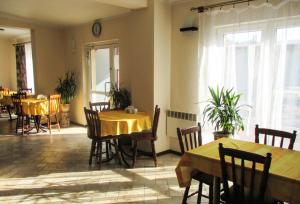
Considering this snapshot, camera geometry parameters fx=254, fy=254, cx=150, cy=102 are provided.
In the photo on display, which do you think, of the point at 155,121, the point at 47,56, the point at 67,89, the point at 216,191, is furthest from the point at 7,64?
the point at 216,191

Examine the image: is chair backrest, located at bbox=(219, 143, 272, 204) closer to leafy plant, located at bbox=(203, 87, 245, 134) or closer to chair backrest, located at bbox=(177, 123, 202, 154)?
chair backrest, located at bbox=(177, 123, 202, 154)

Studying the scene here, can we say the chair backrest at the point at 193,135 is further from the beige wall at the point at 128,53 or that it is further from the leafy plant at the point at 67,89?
the leafy plant at the point at 67,89

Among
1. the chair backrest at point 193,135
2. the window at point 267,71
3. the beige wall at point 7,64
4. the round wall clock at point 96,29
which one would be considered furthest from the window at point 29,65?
the chair backrest at point 193,135

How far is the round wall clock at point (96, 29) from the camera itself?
18.6 feet

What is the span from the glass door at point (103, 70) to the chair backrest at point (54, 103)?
853mm

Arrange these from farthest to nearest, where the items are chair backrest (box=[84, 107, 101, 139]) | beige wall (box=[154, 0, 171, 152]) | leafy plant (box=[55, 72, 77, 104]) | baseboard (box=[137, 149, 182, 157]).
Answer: leafy plant (box=[55, 72, 77, 104])
baseboard (box=[137, 149, 182, 157])
beige wall (box=[154, 0, 171, 152])
chair backrest (box=[84, 107, 101, 139])

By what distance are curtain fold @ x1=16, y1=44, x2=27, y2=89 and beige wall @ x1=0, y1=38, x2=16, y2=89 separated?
668 mm

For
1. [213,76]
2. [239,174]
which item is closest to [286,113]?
[213,76]

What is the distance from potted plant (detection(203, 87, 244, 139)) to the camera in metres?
3.29

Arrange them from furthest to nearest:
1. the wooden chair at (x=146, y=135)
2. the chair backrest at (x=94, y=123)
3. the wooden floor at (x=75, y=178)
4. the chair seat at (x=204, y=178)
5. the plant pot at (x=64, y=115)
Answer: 1. the plant pot at (x=64, y=115)
2. the wooden chair at (x=146, y=135)
3. the chair backrest at (x=94, y=123)
4. the wooden floor at (x=75, y=178)
5. the chair seat at (x=204, y=178)

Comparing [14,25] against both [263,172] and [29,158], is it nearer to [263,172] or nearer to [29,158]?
[29,158]

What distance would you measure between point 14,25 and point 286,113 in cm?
578

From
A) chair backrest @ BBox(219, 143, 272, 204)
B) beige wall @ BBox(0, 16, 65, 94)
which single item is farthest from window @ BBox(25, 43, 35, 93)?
chair backrest @ BBox(219, 143, 272, 204)

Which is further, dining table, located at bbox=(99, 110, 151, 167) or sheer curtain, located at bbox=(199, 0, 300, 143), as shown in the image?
dining table, located at bbox=(99, 110, 151, 167)
